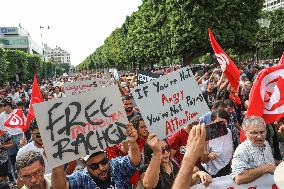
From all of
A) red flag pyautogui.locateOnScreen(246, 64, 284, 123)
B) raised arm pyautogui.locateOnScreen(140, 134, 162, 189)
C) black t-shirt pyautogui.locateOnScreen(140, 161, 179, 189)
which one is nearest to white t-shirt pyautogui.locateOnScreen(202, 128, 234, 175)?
red flag pyautogui.locateOnScreen(246, 64, 284, 123)

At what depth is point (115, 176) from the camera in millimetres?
3920

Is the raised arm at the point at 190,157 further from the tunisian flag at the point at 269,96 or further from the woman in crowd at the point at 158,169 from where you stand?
the tunisian flag at the point at 269,96

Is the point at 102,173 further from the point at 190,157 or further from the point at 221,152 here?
the point at 221,152

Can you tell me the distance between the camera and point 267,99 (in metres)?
5.57

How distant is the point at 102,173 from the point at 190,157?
59.5 inches

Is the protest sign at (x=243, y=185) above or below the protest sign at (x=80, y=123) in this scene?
below

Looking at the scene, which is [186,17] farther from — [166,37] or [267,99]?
[267,99]

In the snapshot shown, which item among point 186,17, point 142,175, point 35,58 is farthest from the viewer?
point 35,58

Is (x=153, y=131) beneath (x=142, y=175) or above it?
above

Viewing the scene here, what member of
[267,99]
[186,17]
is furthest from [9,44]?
[267,99]

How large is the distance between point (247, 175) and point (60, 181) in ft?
5.71

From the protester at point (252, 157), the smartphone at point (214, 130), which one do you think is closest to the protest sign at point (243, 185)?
the protester at point (252, 157)

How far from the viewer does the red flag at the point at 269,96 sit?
5355 mm

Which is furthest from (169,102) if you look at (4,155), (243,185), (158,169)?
(4,155)
